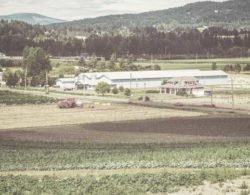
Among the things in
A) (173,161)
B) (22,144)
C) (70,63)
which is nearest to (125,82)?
(70,63)

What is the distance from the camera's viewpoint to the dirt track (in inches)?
1815

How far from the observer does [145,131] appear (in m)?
51.4

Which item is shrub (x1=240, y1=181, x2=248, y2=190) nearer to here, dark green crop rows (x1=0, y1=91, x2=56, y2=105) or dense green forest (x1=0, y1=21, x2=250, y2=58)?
dark green crop rows (x1=0, y1=91, x2=56, y2=105)

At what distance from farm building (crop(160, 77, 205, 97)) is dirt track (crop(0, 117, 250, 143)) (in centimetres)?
4548

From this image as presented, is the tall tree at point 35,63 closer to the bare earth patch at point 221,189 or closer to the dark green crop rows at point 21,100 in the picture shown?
the dark green crop rows at point 21,100

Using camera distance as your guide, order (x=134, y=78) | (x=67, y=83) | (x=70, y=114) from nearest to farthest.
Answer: (x=70, y=114), (x=134, y=78), (x=67, y=83)

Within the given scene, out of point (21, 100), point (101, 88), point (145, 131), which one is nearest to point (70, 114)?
point (145, 131)

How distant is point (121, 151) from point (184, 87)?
7011 cm

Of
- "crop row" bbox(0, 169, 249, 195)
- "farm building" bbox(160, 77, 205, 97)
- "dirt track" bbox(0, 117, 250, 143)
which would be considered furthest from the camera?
"farm building" bbox(160, 77, 205, 97)

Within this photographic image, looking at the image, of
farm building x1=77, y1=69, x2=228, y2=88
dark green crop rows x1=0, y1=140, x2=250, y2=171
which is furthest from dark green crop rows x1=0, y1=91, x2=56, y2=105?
dark green crop rows x1=0, y1=140, x2=250, y2=171

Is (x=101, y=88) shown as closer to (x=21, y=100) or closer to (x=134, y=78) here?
(x=134, y=78)

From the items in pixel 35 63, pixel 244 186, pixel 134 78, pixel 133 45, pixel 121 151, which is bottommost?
pixel 134 78

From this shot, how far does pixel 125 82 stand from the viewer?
119188 mm

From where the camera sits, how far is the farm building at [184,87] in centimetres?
10581
